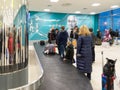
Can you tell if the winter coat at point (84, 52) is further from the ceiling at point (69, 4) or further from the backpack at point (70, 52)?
the ceiling at point (69, 4)

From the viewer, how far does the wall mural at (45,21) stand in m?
18.8

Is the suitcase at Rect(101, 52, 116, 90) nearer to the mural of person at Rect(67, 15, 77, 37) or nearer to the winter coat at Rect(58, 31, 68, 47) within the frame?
the winter coat at Rect(58, 31, 68, 47)

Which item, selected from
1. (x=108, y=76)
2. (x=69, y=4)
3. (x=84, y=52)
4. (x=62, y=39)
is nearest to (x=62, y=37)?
(x=62, y=39)

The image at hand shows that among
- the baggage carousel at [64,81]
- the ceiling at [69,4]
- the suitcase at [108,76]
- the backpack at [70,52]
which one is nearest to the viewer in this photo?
the baggage carousel at [64,81]

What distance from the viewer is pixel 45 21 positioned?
63.1ft

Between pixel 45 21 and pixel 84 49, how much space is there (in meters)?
14.8

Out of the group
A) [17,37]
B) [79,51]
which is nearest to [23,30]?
[17,37]

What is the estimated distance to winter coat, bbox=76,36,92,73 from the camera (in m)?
4.67

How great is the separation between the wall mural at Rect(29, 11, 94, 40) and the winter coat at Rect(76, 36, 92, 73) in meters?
14.1

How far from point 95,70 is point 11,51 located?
11.8ft

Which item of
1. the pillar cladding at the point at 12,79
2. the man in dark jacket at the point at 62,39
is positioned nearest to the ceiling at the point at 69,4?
the man in dark jacket at the point at 62,39

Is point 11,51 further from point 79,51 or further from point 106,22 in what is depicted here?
point 106,22

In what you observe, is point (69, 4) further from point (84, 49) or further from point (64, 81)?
point (64, 81)

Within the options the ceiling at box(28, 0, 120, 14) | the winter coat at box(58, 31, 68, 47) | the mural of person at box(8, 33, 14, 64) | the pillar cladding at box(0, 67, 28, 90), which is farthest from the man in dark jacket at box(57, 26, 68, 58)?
the ceiling at box(28, 0, 120, 14)
